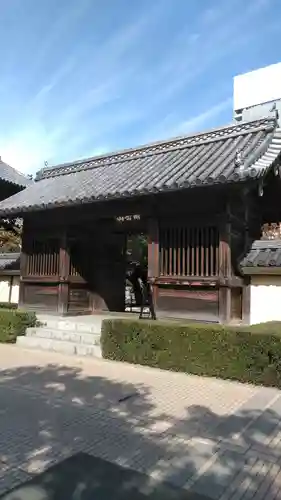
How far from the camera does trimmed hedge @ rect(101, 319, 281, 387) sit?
6.43 metres

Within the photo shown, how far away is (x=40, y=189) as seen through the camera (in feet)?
46.0

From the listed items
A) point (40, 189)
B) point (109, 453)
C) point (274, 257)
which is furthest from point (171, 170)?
point (109, 453)

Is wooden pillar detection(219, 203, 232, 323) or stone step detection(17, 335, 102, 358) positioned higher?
wooden pillar detection(219, 203, 232, 323)

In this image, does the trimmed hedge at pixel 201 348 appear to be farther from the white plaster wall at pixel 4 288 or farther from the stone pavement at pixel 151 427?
the white plaster wall at pixel 4 288

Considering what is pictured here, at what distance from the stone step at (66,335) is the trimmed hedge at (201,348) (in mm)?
765

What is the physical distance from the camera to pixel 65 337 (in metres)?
9.60

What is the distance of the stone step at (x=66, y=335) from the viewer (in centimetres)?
915

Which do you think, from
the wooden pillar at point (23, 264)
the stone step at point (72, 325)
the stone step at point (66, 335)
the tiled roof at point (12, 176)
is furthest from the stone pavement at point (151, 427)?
the tiled roof at point (12, 176)

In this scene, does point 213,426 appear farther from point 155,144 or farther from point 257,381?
point 155,144

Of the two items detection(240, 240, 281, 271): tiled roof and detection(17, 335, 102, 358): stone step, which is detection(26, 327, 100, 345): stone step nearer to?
detection(17, 335, 102, 358): stone step

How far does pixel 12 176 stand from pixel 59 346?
48.0ft

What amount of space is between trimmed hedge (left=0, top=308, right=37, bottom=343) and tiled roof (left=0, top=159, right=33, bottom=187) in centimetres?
1120

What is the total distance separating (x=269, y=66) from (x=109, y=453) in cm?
3672

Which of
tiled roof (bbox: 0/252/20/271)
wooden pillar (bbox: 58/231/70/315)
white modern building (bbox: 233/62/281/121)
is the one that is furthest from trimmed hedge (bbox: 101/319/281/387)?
white modern building (bbox: 233/62/281/121)
